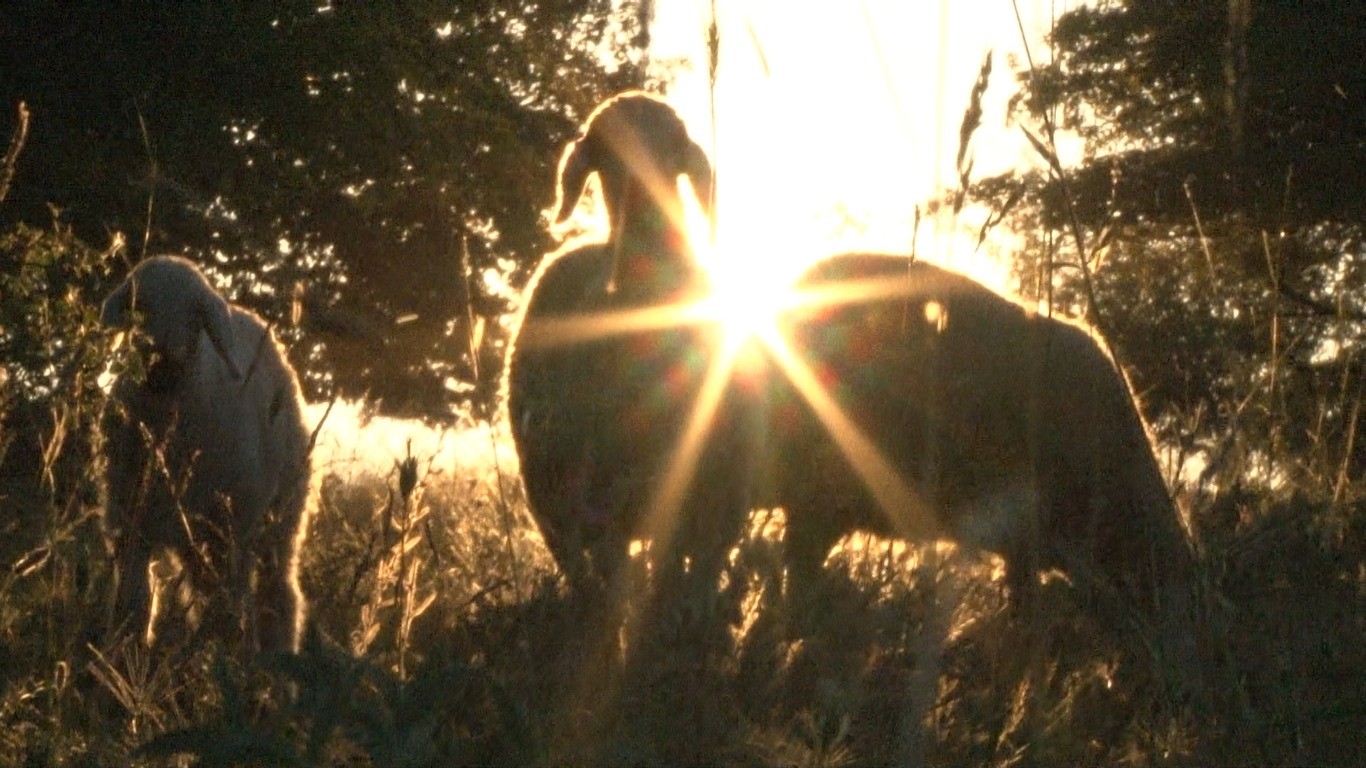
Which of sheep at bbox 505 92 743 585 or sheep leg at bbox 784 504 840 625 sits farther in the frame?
sheep at bbox 505 92 743 585

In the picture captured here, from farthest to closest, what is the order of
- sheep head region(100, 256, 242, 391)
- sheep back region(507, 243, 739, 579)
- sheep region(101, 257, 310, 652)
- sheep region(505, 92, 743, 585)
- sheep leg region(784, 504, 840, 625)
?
1. sheep head region(100, 256, 242, 391)
2. sheep region(101, 257, 310, 652)
3. sheep region(505, 92, 743, 585)
4. sheep back region(507, 243, 739, 579)
5. sheep leg region(784, 504, 840, 625)

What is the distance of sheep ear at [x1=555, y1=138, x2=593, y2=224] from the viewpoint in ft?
19.3

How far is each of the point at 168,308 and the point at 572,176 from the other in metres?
1.36

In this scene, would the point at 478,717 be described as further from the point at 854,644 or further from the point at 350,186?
the point at 350,186

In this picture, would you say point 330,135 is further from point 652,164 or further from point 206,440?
point 652,164

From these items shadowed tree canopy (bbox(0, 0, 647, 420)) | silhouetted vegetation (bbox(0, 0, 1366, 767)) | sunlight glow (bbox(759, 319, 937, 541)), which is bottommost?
silhouetted vegetation (bbox(0, 0, 1366, 767))

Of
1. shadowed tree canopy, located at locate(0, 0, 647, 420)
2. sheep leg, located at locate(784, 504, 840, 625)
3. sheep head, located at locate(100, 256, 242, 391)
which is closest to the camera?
sheep leg, located at locate(784, 504, 840, 625)

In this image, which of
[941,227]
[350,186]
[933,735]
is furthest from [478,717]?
[350,186]

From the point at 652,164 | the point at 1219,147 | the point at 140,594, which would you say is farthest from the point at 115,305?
the point at 1219,147

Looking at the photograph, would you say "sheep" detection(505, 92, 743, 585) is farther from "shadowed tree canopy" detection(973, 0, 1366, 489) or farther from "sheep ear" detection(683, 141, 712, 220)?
"shadowed tree canopy" detection(973, 0, 1366, 489)

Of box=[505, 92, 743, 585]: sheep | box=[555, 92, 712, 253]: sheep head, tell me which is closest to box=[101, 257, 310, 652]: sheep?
box=[505, 92, 743, 585]: sheep

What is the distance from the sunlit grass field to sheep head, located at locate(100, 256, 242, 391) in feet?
5.74

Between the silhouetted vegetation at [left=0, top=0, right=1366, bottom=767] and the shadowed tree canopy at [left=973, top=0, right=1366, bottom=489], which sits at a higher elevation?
the shadowed tree canopy at [left=973, top=0, right=1366, bottom=489]

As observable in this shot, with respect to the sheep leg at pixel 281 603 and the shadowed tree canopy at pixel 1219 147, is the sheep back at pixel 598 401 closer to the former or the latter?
the sheep leg at pixel 281 603
